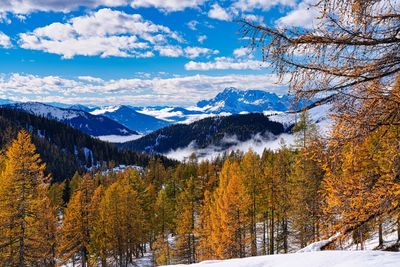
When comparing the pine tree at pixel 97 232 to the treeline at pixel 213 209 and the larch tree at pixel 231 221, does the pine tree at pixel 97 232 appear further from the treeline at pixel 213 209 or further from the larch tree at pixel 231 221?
the larch tree at pixel 231 221

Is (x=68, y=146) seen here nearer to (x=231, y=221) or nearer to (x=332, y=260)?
(x=231, y=221)

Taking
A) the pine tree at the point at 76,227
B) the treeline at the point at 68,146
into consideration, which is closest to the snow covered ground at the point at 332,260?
the pine tree at the point at 76,227

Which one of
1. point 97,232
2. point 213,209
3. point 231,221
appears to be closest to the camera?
point 231,221

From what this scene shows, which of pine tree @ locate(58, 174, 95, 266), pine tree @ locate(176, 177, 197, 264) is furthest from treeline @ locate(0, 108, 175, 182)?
pine tree @ locate(58, 174, 95, 266)

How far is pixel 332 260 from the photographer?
6.56 metres

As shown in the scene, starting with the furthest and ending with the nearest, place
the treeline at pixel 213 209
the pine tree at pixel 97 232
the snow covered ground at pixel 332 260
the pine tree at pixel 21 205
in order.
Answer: the pine tree at pixel 97 232 → the pine tree at pixel 21 205 → the treeline at pixel 213 209 → the snow covered ground at pixel 332 260

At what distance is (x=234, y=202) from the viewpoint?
3164cm

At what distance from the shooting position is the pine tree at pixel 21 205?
80.6 ft

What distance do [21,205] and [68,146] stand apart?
157 metres

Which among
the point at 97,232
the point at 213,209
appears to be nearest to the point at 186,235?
the point at 213,209

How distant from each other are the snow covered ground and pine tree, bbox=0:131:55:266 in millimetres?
21518

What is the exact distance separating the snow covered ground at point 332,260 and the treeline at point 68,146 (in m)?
134

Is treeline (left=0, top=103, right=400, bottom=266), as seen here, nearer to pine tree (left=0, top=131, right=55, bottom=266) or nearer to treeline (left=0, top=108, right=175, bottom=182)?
pine tree (left=0, top=131, right=55, bottom=266)

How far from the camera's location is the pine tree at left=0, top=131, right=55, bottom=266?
80.6 feet
